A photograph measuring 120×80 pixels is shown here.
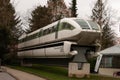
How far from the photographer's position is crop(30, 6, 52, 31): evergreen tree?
77113 mm

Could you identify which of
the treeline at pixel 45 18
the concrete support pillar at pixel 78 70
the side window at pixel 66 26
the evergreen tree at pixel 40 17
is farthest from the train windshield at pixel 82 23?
the evergreen tree at pixel 40 17

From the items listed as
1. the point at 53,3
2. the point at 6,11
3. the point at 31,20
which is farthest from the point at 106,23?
the point at 31,20

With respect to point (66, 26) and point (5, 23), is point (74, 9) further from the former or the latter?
point (66, 26)

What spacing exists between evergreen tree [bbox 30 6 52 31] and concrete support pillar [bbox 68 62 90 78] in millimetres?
41300

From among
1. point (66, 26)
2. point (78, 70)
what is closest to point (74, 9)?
point (66, 26)

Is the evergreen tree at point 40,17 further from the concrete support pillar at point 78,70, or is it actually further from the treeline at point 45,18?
the concrete support pillar at point 78,70

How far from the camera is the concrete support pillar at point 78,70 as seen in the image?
34938 millimetres

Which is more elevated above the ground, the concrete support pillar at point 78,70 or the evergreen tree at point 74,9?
the evergreen tree at point 74,9

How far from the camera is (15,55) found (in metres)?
73.6

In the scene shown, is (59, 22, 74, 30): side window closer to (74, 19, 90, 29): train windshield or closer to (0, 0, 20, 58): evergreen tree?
(74, 19, 90, 29): train windshield

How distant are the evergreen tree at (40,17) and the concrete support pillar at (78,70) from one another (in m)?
41.3

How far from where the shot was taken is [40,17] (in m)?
84.9

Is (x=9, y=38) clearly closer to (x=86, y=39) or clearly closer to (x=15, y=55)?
(x=15, y=55)

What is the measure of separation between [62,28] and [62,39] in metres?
1.23
